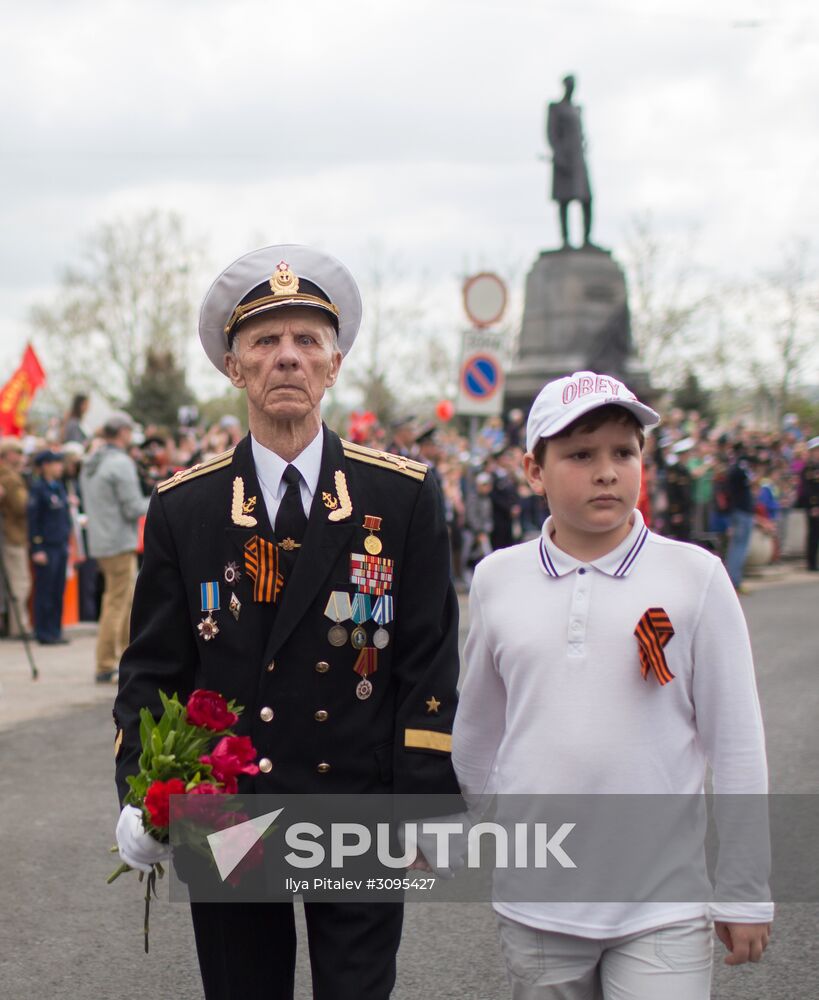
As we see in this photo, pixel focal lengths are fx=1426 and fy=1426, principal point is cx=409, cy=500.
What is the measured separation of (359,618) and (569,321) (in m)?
23.9

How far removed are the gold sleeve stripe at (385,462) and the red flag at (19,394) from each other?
1565 centimetres

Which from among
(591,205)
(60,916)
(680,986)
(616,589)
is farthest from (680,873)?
(591,205)

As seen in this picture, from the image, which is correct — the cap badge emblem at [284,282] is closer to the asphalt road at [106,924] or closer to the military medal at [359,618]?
the military medal at [359,618]

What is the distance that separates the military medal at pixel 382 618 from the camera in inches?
114

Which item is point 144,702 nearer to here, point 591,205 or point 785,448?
point 785,448

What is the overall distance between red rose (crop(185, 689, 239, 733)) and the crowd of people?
21.8 ft

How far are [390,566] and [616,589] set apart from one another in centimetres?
49

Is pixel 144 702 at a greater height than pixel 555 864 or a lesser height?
greater

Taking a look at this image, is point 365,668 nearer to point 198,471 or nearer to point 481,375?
point 198,471

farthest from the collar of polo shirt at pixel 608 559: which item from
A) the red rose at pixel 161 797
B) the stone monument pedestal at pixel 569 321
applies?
the stone monument pedestal at pixel 569 321

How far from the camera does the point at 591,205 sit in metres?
27.5

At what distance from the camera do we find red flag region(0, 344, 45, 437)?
18.1 m

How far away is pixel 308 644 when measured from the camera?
2.86m

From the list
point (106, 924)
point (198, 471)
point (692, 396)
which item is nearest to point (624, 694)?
point (198, 471)
